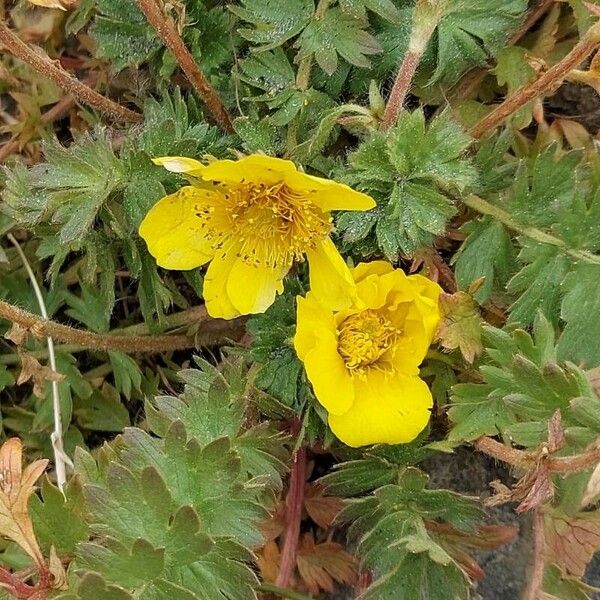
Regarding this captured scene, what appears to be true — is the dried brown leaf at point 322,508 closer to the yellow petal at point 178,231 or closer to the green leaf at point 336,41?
the yellow petal at point 178,231

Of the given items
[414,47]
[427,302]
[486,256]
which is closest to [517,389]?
[427,302]

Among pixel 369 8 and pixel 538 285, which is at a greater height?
pixel 369 8

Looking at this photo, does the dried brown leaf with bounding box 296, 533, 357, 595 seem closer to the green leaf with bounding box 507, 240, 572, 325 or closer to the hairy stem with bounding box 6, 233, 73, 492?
the hairy stem with bounding box 6, 233, 73, 492

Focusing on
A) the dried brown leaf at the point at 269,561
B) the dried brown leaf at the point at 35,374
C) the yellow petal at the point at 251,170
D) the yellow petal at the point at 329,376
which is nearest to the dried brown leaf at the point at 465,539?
the yellow petal at the point at 329,376

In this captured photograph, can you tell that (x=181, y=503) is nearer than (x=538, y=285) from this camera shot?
Yes

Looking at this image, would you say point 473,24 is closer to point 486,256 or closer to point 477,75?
point 477,75

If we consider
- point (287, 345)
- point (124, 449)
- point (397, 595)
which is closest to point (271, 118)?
point (287, 345)

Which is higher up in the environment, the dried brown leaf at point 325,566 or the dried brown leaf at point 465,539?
the dried brown leaf at point 465,539
